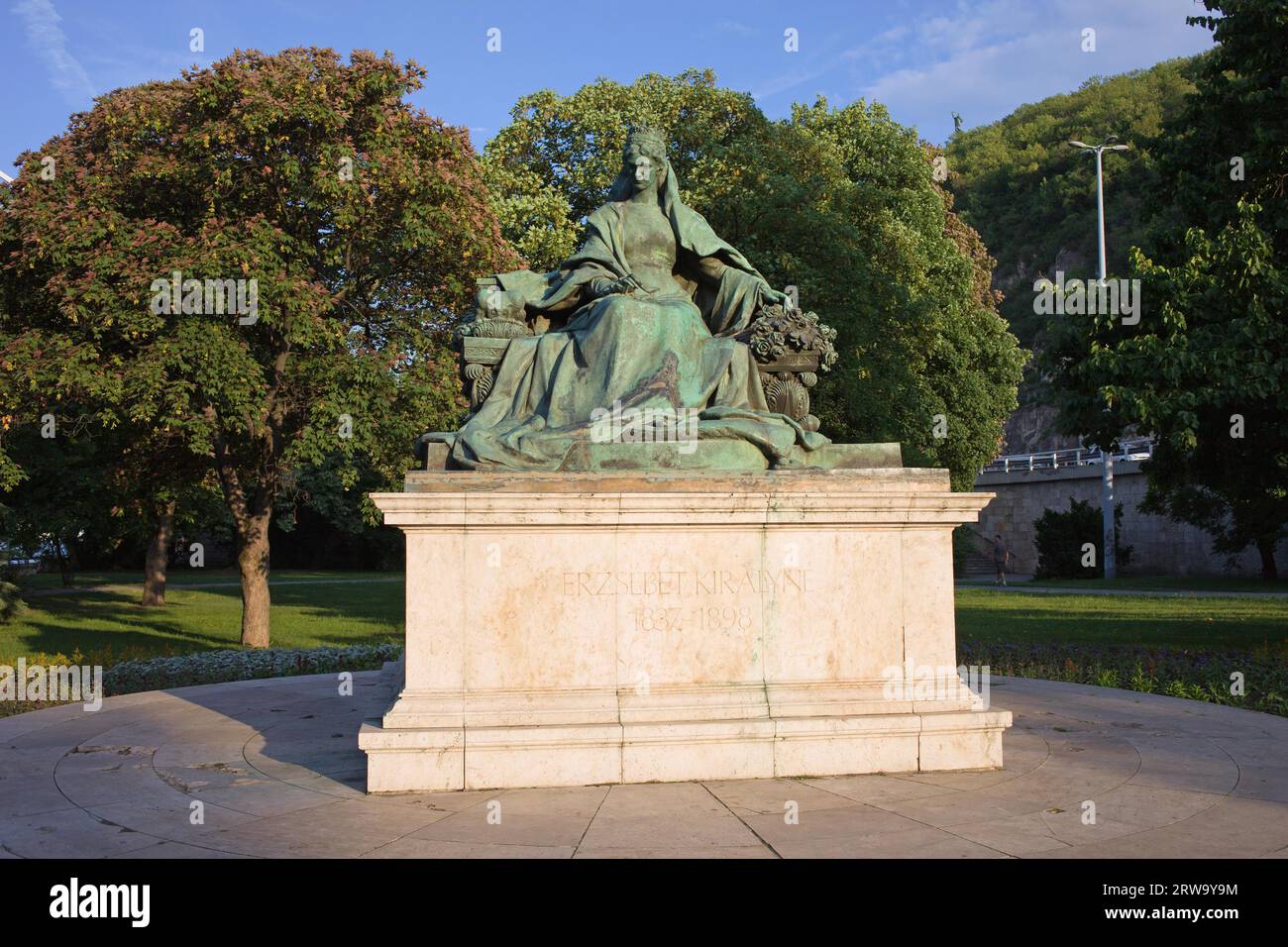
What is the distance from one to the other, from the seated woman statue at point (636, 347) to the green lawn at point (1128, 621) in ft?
33.3

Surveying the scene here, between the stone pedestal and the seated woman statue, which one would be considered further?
the seated woman statue

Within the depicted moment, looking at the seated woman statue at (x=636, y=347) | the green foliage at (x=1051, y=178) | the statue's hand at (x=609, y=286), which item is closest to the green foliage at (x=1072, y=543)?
the green foliage at (x=1051, y=178)

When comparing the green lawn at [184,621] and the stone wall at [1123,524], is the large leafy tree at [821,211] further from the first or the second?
the stone wall at [1123,524]

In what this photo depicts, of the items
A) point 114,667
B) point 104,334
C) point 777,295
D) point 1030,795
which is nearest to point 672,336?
point 777,295

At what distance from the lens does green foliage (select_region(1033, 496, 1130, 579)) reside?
39.2 meters

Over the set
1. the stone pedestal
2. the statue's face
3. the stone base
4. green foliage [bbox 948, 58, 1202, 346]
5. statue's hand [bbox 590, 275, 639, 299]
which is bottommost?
the stone base

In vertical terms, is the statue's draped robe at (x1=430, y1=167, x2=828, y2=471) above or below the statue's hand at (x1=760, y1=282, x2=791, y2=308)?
below

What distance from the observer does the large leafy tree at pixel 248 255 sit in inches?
608

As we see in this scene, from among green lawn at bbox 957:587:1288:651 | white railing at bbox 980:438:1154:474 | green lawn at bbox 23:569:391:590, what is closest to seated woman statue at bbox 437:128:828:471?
green lawn at bbox 957:587:1288:651

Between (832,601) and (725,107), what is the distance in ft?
76.1

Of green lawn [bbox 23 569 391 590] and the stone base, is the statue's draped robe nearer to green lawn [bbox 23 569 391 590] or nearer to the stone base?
the stone base

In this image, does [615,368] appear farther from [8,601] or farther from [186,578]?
[186,578]

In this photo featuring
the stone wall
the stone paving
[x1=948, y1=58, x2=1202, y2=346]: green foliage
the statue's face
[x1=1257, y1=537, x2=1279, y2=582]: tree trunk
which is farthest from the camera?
[x1=948, y1=58, x2=1202, y2=346]: green foliage

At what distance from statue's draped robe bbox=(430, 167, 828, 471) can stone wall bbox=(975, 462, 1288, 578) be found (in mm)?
32883
